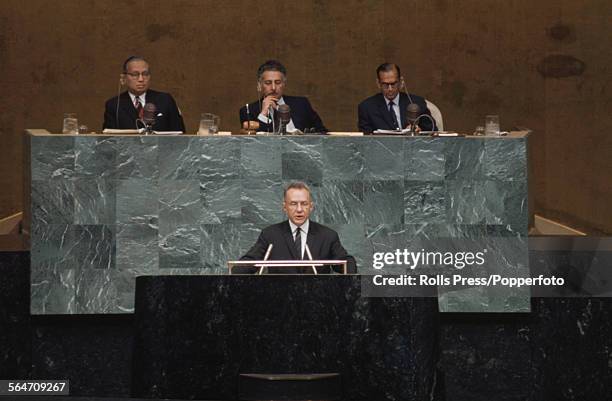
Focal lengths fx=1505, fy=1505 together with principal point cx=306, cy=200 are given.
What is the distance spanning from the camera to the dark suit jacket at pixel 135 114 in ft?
27.9

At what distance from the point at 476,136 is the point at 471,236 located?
54 cm

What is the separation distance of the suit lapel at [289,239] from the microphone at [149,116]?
95cm

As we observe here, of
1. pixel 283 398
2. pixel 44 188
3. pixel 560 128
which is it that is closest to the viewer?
pixel 283 398

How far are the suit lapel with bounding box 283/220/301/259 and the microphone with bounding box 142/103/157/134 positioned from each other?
3.13 feet

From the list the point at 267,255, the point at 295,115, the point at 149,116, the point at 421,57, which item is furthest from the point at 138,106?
the point at 421,57

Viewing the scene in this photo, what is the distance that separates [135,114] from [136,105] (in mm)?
72

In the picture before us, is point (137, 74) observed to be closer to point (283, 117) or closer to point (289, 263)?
point (283, 117)

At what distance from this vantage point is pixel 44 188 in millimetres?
7805

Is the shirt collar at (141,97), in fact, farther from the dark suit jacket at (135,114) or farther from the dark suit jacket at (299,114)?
the dark suit jacket at (299,114)

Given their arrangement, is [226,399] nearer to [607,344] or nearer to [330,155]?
[330,155]

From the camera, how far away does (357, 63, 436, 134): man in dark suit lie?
8.62 m

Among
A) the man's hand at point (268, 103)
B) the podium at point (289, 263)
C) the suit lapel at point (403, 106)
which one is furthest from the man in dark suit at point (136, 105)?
the podium at point (289, 263)

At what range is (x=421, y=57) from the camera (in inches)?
433

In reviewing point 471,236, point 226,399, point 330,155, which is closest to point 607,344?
point 471,236
